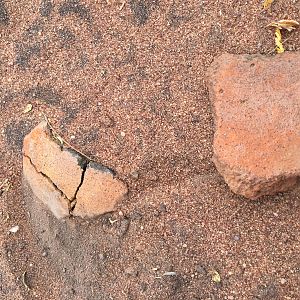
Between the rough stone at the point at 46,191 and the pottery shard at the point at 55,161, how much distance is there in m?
0.03

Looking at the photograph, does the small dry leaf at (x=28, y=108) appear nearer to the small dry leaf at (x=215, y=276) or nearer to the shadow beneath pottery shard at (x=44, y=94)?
the shadow beneath pottery shard at (x=44, y=94)

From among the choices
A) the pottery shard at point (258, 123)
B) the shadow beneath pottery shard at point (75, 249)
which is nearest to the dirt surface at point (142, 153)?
the shadow beneath pottery shard at point (75, 249)

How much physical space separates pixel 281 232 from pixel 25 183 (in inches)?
48.2

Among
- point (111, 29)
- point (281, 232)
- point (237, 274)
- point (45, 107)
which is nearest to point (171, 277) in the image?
point (237, 274)

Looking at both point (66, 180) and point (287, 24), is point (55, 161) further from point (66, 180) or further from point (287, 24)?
point (287, 24)

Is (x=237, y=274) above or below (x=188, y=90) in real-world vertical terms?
below

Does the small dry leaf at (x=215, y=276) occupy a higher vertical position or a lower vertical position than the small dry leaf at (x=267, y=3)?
lower

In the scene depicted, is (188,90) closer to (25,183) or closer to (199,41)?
(199,41)

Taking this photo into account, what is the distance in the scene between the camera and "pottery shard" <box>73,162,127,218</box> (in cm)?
252

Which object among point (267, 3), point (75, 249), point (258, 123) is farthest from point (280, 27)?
point (75, 249)

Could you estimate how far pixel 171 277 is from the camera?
8.05 ft

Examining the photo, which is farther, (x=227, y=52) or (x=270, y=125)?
(x=227, y=52)

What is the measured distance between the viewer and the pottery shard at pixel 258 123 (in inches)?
87.8

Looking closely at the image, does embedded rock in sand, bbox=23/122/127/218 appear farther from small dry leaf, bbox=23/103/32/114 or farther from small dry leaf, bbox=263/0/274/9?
small dry leaf, bbox=263/0/274/9
